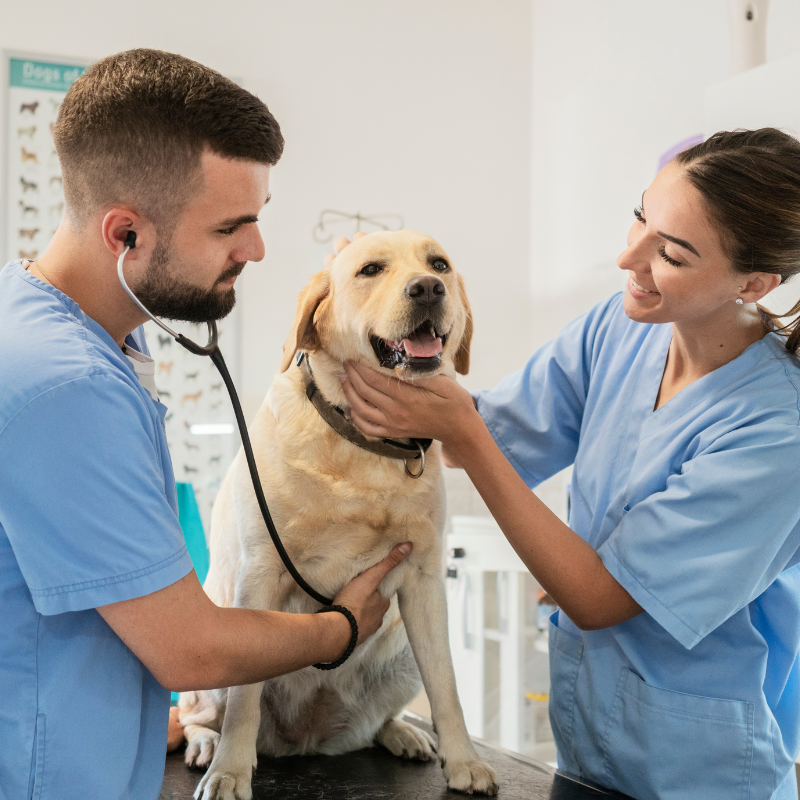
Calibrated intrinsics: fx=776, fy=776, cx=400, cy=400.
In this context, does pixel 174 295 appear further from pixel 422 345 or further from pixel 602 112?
pixel 602 112

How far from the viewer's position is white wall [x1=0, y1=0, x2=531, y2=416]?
11.2 feet

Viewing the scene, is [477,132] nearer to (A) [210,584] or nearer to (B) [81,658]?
(A) [210,584]

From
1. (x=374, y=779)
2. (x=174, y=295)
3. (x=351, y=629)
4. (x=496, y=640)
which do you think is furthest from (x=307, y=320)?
(x=496, y=640)

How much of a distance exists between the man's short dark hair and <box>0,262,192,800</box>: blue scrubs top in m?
0.16

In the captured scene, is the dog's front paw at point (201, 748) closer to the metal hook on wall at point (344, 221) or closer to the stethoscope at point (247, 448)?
the stethoscope at point (247, 448)

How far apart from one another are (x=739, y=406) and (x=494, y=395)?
Answer: 0.50m

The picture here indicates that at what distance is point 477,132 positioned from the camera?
405 centimetres

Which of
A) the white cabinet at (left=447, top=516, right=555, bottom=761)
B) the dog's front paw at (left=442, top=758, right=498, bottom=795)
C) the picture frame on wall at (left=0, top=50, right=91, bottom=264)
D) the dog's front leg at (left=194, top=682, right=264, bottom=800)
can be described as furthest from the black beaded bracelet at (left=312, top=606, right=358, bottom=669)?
the picture frame on wall at (left=0, top=50, right=91, bottom=264)

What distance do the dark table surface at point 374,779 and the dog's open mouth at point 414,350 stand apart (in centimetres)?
63

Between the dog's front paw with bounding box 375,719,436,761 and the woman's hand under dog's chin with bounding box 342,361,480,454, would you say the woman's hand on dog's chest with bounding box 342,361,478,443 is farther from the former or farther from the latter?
the dog's front paw with bounding box 375,719,436,761

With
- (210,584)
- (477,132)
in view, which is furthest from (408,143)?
(210,584)

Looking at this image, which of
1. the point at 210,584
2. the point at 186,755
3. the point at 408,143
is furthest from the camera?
the point at 408,143

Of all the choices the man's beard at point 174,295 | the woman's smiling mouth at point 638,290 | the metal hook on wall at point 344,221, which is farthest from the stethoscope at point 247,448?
the metal hook on wall at point 344,221

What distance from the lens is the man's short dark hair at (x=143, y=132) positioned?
33.9 inches
